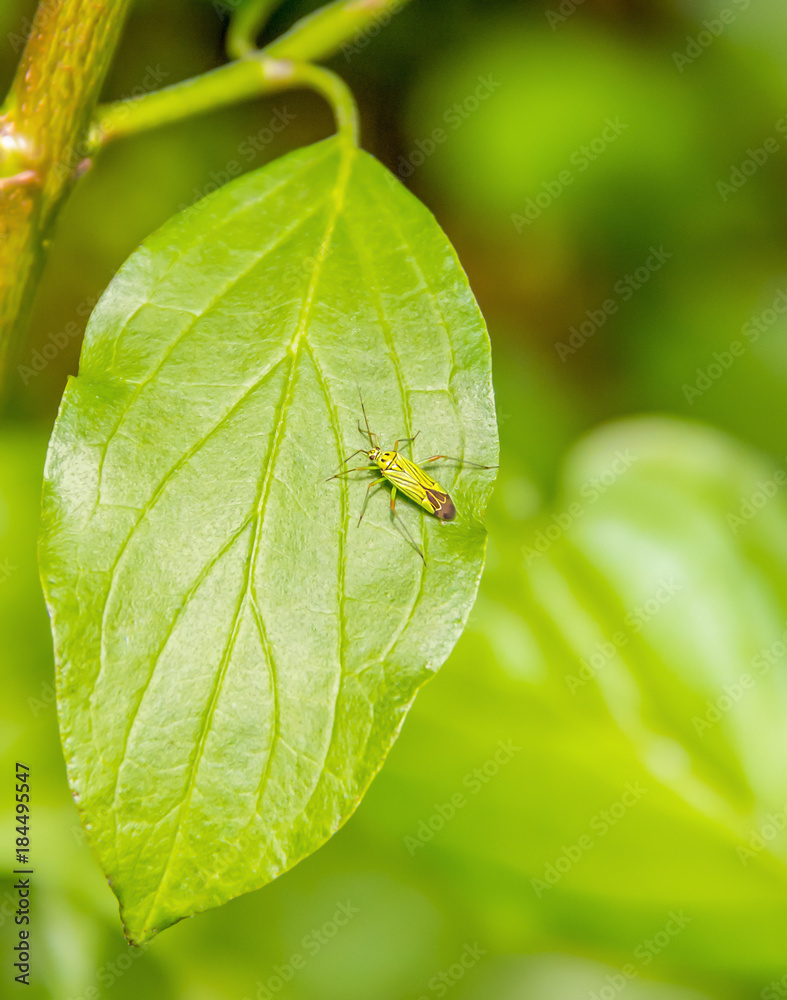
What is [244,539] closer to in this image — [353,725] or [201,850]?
[353,725]

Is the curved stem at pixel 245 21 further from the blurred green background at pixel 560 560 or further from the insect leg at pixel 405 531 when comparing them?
the insect leg at pixel 405 531

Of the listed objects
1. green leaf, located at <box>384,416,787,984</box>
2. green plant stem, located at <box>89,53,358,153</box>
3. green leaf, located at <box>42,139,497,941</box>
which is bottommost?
green leaf, located at <box>384,416,787,984</box>

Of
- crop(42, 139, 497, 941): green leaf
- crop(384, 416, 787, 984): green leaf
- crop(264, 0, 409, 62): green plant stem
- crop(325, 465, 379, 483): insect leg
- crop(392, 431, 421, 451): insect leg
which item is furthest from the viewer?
crop(384, 416, 787, 984): green leaf

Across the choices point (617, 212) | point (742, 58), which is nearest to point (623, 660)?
point (617, 212)

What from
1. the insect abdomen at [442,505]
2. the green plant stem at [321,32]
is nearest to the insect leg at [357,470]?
the insect abdomen at [442,505]

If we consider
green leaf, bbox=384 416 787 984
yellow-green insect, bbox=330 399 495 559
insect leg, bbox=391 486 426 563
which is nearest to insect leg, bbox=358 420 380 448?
yellow-green insect, bbox=330 399 495 559

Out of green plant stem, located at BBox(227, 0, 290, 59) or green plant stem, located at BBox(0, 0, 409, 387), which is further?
green plant stem, located at BBox(227, 0, 290, 59)

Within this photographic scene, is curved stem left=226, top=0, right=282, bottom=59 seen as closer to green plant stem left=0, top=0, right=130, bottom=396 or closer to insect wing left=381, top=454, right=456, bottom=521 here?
green plant stem left=0, top=0, right=130, bottom=396
